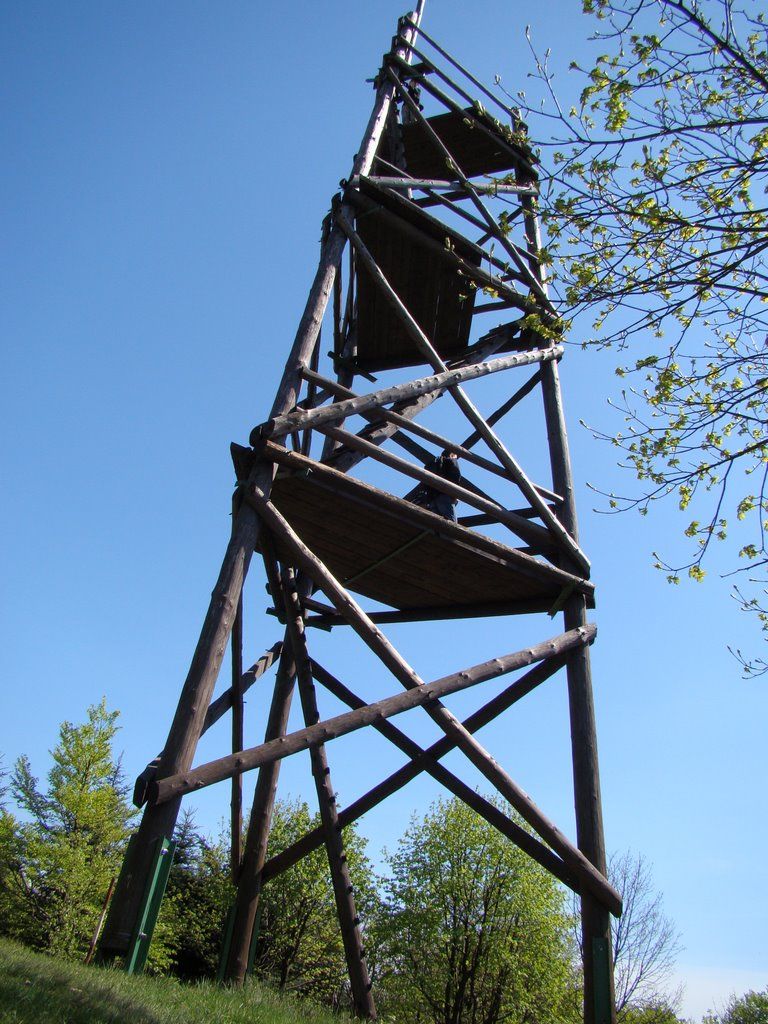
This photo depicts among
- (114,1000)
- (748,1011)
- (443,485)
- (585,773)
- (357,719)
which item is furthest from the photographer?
(748,1011)

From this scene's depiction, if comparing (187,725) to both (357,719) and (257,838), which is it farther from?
(257,838)

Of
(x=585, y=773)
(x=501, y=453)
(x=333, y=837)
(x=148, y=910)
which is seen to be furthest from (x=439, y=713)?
(x=501, y=453)

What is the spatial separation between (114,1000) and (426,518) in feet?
13.1

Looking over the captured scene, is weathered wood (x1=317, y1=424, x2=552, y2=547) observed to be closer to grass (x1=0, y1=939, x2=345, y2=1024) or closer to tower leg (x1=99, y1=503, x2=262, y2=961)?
tower leg (x1=99, y1=503, x2=262, y2=961)

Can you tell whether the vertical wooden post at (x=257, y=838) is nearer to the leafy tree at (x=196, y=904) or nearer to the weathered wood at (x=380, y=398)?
the weathered wood at (x=380, y=398)

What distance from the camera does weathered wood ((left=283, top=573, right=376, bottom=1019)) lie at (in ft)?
19.6

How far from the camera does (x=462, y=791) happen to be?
251 inches

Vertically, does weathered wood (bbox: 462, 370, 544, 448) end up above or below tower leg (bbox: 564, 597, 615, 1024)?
above

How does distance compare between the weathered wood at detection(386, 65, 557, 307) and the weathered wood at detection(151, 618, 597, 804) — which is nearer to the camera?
the weathered wood at detection(151, 618, 597, 804)

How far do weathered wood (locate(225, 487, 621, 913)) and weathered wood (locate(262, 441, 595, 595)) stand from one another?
416mm

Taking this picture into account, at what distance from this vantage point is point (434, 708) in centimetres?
577

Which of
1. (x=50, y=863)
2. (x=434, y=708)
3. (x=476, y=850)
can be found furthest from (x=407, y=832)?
(x=434, y=708)

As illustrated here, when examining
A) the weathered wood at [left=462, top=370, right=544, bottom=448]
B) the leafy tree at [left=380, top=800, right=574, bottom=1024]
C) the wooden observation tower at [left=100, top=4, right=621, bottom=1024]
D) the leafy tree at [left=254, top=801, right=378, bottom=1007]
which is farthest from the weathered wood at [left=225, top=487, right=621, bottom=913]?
the leafy tree at [left=254, top=801, right=378, bottom=1007]

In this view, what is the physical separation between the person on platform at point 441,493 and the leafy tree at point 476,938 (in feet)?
45.8
